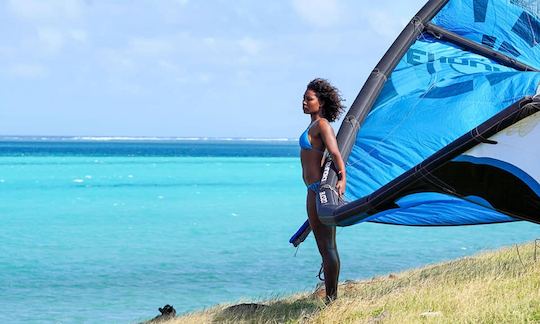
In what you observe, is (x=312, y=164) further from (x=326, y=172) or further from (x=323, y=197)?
(x=323, y=197)

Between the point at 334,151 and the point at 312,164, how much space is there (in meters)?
0.41

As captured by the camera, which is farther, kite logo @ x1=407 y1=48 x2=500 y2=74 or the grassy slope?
kite logo @ x1=407 y1=48 x2=500 y2=74

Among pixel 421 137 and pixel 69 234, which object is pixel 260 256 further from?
pixel 421 137

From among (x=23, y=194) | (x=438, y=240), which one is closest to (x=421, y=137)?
(x=438, y=240)

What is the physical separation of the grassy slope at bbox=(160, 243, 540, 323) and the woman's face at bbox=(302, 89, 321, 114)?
1.80m

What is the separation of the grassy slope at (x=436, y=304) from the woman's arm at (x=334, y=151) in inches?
44.5

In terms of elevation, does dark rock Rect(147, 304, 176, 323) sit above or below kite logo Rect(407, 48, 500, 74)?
below

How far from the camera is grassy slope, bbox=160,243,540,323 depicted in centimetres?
741

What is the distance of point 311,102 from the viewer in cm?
849

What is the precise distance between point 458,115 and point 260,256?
1254 cm

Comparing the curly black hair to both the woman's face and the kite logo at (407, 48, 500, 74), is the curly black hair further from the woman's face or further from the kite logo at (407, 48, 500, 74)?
the kite logo at (407, 48, 500, 74)

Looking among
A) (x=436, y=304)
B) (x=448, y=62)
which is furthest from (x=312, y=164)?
(x=448, y=62)

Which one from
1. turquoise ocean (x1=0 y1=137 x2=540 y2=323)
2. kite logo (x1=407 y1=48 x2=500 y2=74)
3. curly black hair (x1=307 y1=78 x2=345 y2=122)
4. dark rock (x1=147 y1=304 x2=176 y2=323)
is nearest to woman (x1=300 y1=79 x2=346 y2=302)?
curly black hair (x1=307 y1=78 x2=345 y2=122)

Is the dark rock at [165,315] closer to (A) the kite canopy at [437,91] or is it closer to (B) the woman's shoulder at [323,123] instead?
(A) the kite canopy at [437,91]
